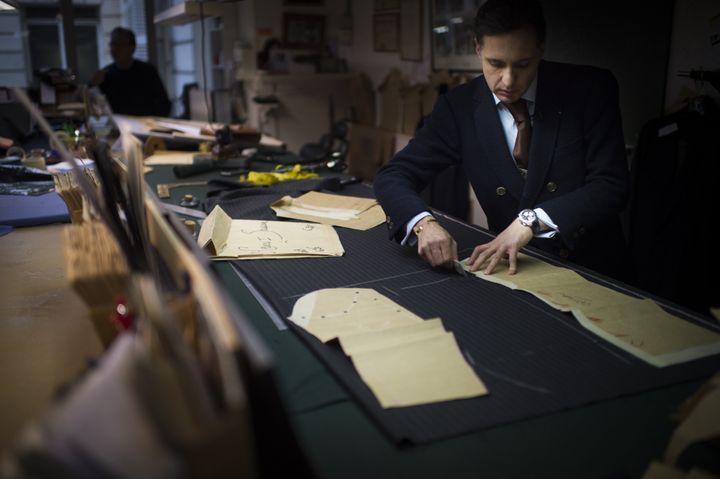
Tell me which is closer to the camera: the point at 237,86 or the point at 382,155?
the point at 382,155

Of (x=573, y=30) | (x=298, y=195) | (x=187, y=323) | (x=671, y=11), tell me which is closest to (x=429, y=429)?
(x=187, y=323)

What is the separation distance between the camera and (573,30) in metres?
3.38

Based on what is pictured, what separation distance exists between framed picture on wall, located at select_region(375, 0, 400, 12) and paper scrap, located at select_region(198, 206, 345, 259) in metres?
3.66

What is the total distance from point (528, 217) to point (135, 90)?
4.39 metres

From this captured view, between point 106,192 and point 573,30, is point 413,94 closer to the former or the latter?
point 573,30

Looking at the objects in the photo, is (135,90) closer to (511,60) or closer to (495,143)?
(495,143)

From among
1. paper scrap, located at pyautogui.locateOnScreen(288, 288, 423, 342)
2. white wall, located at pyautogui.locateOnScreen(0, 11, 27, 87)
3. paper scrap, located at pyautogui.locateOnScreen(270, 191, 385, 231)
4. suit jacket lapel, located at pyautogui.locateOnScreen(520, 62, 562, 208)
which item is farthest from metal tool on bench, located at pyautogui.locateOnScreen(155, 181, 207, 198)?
white wall, located at pyautogui.locateOnScreen(0, 11, 27, 87)

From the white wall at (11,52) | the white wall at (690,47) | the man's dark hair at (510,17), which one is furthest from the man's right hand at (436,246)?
the white wall at (11,52)

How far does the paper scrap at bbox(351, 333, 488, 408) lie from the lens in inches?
38.9

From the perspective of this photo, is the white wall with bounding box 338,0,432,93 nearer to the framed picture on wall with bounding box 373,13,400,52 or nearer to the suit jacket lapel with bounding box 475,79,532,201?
the framed picture on wall with bounding box 373,13,400,52

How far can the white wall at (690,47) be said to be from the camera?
2.72 m

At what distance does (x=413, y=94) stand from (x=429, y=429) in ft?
13.9

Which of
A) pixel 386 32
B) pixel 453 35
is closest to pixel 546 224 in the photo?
pixel 453 35

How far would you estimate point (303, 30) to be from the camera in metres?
5.91
